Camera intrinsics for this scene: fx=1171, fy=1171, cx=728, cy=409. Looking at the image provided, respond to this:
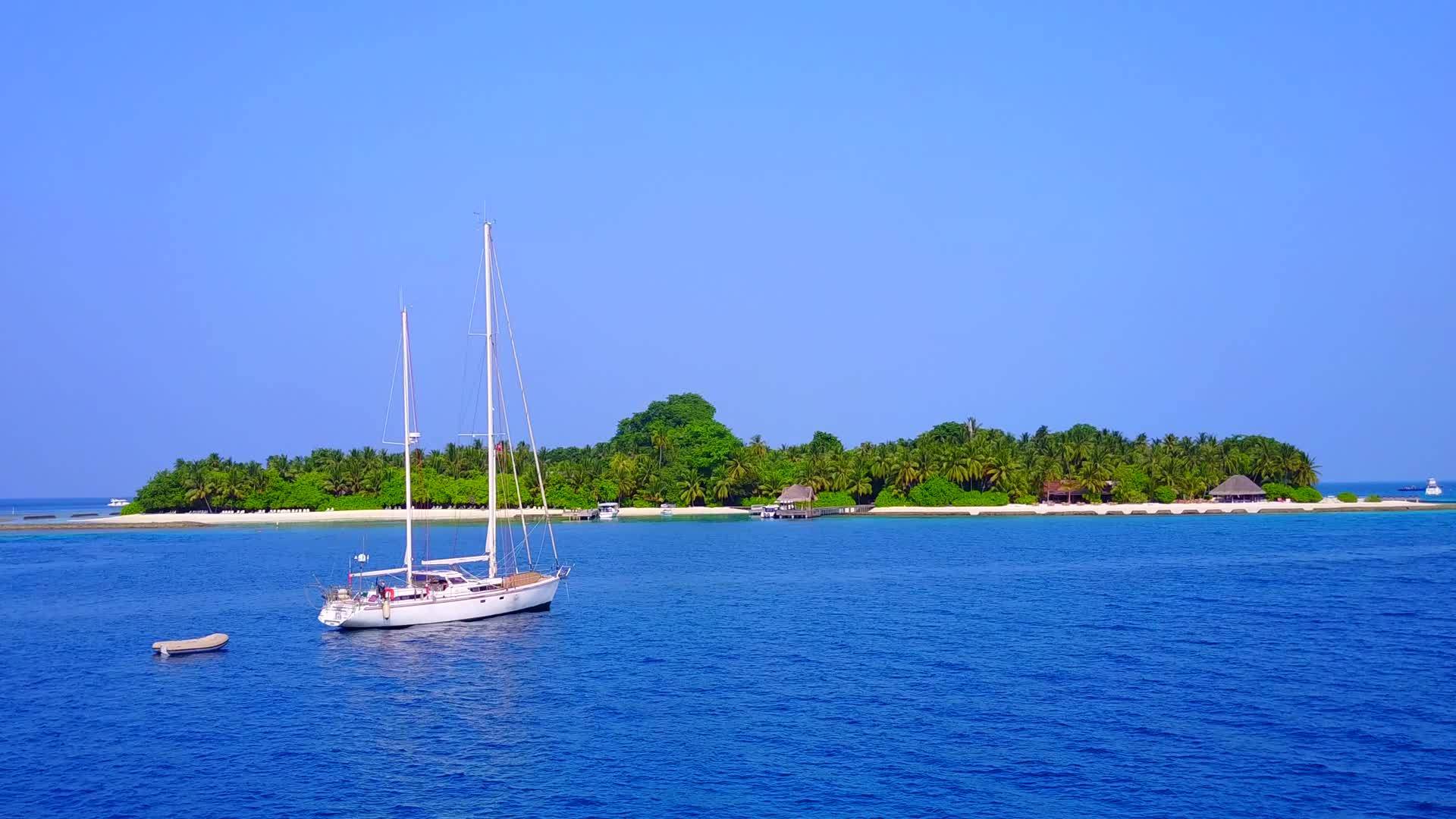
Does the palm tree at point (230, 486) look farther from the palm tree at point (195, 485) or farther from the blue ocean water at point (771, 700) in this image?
the blue ocean water at point (771, 700)

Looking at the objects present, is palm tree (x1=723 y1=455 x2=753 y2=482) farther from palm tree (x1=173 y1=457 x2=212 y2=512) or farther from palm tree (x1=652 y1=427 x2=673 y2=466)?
palm tree (x1=173 y1=457 x2=212 y2=512)

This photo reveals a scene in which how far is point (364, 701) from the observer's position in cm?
3631

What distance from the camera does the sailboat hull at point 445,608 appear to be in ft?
164

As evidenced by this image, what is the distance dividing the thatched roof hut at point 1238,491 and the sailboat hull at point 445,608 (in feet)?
389

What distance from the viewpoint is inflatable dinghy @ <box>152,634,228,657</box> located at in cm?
4478

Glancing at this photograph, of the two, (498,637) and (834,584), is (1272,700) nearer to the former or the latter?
(498,637)

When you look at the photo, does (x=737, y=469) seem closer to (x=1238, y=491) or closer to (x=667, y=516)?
(x=667, y=516)

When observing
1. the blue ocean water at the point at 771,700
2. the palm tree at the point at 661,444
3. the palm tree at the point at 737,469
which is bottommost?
the blue ocean water at the point at 771,700

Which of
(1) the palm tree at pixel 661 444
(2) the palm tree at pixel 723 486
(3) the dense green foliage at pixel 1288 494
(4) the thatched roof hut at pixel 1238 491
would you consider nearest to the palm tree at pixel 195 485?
(1) the palm tree at pixel 661 444

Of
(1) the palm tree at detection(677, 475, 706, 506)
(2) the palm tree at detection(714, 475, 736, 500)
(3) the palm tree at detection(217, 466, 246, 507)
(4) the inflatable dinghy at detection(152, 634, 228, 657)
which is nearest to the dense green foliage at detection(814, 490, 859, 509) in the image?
(2) the palm tree at detection(714, 475, 736, 500)

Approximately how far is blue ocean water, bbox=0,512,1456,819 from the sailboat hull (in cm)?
60

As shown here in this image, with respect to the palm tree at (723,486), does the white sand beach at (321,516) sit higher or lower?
lower

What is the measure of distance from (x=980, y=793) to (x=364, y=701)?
19886 millimetres

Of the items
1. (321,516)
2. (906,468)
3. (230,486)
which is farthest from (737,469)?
(230,486)
